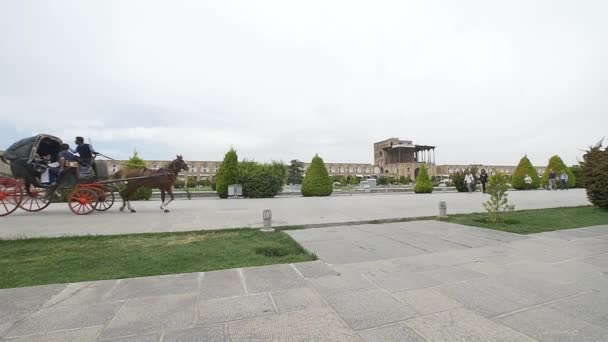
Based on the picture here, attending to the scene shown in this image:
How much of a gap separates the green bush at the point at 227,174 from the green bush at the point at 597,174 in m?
16.6

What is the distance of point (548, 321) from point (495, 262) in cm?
187

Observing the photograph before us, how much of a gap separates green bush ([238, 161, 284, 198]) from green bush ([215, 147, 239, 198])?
0.38 m

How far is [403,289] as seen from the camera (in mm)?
2936

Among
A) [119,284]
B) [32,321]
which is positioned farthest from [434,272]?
[32,321]

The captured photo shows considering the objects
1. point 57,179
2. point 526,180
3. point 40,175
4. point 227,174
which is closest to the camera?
point 40,175

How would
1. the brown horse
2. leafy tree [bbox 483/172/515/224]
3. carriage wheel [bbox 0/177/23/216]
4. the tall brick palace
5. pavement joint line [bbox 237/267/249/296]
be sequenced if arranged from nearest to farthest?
pavement joint line [bbox 237/267/249/296], leafy tree [bbox 483/172/515/224], carriage wheel [bbox 0/177/23/216], the brown horse, the tall brick palace

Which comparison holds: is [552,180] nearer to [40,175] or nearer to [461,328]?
[461,328]

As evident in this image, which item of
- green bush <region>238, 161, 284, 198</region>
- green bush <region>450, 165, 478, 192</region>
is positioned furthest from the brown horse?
green bush <region>450, 165, 478, 192</region>

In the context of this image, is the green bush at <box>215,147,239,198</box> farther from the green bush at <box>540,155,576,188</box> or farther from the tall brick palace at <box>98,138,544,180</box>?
the tall brick palace at <box>98,138,544,180</box>

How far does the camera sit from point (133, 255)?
4.22m

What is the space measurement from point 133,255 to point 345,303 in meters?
3.51

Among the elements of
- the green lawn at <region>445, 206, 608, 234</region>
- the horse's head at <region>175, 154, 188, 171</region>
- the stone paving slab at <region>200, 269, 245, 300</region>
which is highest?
the horse's head at <region>175, 154, 188, 171</region>

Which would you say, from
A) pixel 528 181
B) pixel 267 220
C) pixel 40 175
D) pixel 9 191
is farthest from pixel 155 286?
pixel 528 181

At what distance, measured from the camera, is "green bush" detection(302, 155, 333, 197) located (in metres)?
18.7
